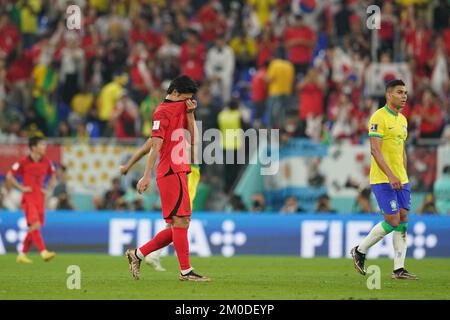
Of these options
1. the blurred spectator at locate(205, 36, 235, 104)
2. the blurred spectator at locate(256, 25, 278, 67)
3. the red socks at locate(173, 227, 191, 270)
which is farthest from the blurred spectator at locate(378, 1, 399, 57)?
the red socks at locate(173, 227, 191, 270)

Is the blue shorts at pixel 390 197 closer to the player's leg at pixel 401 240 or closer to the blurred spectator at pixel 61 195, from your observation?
the player's leg at pixel 401 240

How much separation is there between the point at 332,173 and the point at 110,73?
777 cm

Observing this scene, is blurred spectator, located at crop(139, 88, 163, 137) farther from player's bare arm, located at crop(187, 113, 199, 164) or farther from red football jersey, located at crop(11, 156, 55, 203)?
player's bare arm, located at crop(187, 113, 199, 164)

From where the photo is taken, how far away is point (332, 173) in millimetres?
22594

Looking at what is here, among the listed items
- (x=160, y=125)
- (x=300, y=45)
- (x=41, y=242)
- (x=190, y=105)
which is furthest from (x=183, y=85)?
(x=300, y=45)

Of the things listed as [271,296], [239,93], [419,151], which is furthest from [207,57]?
[271,296]

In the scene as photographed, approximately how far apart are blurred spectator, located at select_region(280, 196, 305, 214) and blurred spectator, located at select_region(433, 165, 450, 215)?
2685 mm

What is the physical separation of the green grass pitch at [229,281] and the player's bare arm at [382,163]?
49.5 inches

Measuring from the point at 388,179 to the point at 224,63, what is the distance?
40.4ft

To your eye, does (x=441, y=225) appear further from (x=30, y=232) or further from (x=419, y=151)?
(x=30, y=232)

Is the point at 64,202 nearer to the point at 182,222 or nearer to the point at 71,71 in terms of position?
the point at 71,71

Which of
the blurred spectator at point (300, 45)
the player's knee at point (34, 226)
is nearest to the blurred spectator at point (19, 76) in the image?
the blurred spectator at point (300, 45)

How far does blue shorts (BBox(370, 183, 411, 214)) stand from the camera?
15.0 metres

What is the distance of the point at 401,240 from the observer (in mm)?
15312
